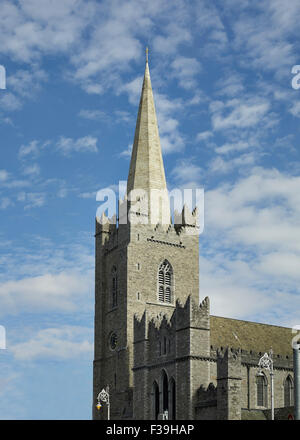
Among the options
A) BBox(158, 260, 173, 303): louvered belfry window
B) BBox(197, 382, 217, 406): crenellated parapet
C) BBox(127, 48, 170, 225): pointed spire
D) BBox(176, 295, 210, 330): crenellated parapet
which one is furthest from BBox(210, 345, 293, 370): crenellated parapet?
BBox(127, 48, 170, 225): pointed spire

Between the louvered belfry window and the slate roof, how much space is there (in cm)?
547

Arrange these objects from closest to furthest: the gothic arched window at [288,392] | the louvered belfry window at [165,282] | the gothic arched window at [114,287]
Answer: the gothic arched window at [288,392] < the louvered belfry window at [165,282] < the gothic arched window at [114,287]

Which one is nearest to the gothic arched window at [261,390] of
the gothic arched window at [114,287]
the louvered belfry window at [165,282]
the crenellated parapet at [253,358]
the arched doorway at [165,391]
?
the crenellated parapet at [253,358]

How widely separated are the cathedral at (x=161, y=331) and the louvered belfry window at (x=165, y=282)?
3.8 inches

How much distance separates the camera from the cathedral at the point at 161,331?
5481 centimetres

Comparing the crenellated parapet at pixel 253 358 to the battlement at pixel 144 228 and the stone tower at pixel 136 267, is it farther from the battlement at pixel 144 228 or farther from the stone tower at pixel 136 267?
the battlement at pixel 144 228

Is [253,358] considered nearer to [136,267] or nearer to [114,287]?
[136,267]

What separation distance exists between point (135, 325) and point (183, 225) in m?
14.3

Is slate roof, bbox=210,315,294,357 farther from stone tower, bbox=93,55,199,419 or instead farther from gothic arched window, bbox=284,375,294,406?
stone tower, bbox=93,55,199,419

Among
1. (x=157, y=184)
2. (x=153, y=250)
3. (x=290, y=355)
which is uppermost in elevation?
(x=157, y=184)
